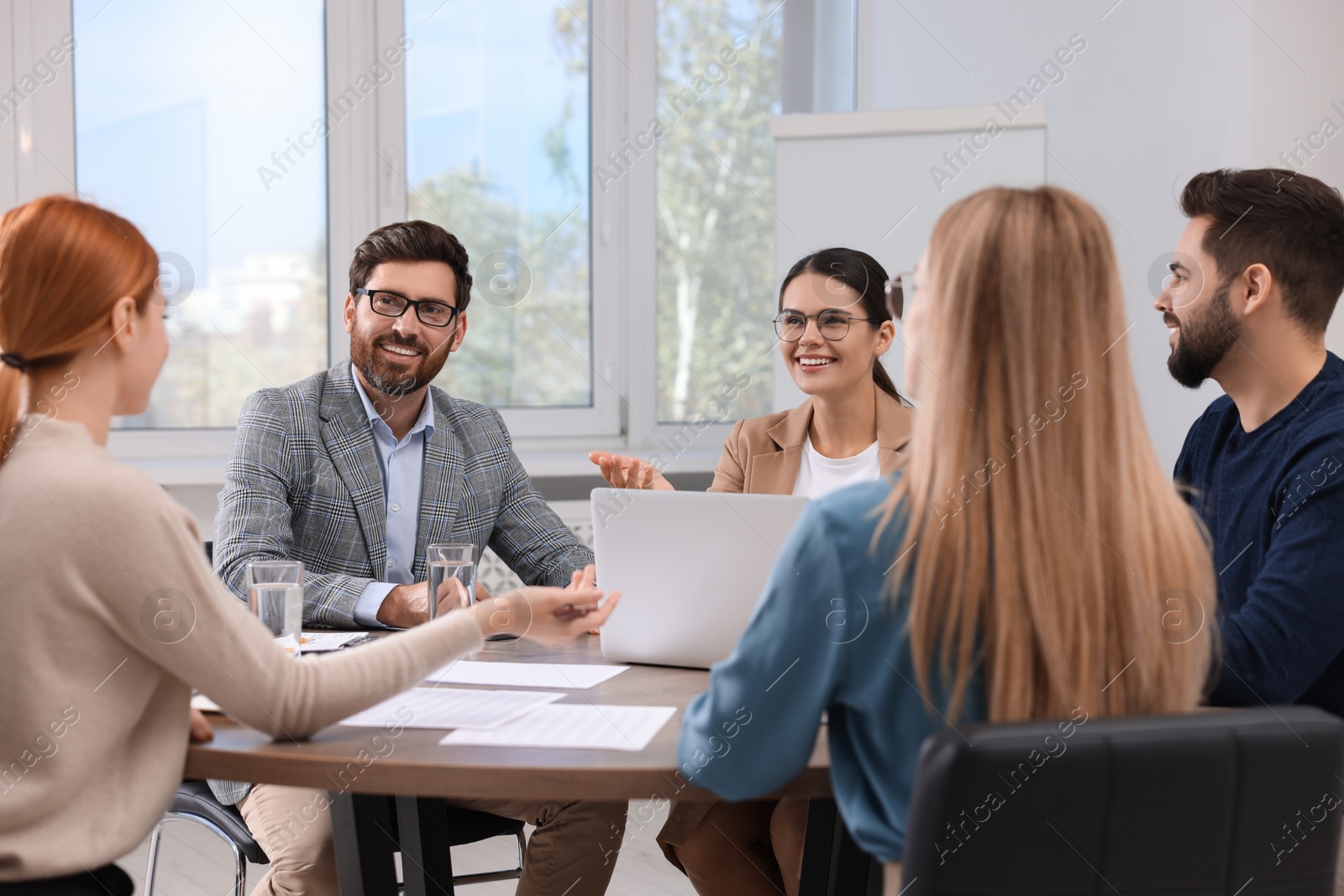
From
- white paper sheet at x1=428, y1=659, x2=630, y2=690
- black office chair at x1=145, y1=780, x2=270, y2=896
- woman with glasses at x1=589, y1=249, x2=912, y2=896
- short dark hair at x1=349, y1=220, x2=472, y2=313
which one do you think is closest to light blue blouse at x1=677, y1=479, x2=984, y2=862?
white paper sheet at x1=428, y1=659, x2=630, y2=690

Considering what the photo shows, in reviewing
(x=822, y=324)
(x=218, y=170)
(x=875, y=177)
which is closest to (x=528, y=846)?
(x=822, y=324)

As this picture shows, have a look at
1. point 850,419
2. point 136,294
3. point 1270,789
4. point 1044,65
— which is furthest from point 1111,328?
point 1044,65

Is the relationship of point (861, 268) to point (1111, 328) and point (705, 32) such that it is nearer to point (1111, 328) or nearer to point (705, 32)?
point (1111, 328)

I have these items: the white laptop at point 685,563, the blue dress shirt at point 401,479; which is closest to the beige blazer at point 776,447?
the blue dress shirt at point 401,479

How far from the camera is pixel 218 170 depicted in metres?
3.63

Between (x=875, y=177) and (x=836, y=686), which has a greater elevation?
(x=875, y=177)

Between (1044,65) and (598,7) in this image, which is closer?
(1044,65)

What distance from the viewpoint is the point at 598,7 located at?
4059 mm

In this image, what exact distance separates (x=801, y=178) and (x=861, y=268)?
1034 millimetres

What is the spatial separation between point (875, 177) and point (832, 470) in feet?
4.55

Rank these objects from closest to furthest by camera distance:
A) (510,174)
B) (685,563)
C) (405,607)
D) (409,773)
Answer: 1. (409,773)
2. (685,563)
3. (405,607)
4. (510,174)

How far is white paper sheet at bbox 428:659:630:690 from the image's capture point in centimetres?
149

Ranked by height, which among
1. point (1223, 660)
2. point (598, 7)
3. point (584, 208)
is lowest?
point (1223, 660)

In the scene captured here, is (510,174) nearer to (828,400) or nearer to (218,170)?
(218,170)
